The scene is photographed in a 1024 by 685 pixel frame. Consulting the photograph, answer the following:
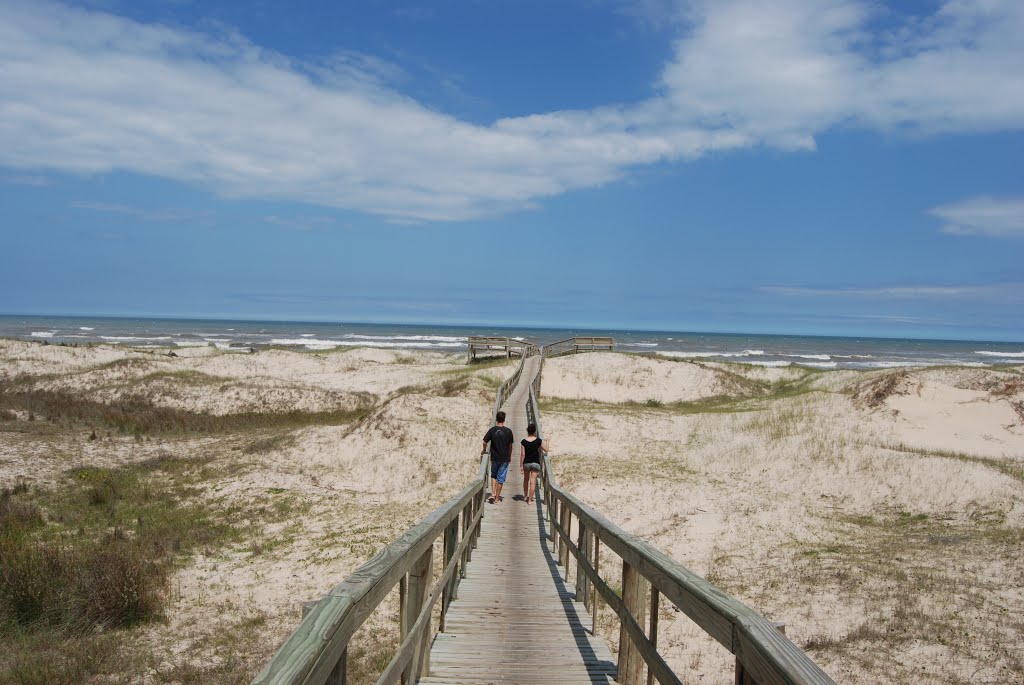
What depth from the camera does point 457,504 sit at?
Result: 697cm

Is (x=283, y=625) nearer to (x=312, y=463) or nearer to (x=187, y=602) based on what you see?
(x=187, y=602)

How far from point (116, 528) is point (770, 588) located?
13.7 metres

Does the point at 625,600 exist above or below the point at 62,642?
above

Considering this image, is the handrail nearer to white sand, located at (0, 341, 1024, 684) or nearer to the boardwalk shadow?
the boardwalk shadow

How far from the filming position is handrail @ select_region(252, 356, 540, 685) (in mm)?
2188

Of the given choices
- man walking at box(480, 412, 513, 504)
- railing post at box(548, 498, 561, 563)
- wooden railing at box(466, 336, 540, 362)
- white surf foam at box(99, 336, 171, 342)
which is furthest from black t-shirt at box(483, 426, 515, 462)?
white surf foam at box(99, 336, 171, 342)

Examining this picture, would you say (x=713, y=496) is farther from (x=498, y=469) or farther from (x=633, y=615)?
(x=633, y=615)

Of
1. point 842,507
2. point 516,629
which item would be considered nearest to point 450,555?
point 516,629

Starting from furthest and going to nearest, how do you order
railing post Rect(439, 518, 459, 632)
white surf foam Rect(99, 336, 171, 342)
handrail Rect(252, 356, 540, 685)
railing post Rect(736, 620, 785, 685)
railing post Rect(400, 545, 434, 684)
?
white surf foam Rect(99, 336, 171, 342) < railing post Rect(439, 518, 459, 632) < railing post Rect(400, 545, 434, 684) < railing post Rect(736, 620, 785, 685) < handrail Rect(252, 356, 540, 685)

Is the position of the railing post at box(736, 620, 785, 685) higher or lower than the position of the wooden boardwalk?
higher

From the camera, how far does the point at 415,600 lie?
438 cm

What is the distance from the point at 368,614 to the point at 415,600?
1.61 m

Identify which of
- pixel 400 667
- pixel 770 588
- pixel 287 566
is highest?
pixel 400 667

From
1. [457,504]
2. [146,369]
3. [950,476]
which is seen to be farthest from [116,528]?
[146,369]
